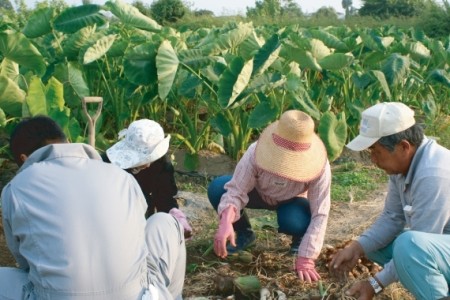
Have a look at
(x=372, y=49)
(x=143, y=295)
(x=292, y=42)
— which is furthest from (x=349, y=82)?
(x=143, y=295)

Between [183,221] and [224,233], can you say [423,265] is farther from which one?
[183,221]

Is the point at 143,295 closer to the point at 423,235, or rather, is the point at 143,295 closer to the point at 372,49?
the point at 423,235

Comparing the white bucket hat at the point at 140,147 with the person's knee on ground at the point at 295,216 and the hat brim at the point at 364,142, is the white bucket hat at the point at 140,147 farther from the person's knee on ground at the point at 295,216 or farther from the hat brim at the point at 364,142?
the hat brim at the point at 364,142

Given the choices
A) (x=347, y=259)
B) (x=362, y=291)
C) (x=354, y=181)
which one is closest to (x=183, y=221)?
(x=347, y=259)

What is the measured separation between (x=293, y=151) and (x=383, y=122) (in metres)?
0.49

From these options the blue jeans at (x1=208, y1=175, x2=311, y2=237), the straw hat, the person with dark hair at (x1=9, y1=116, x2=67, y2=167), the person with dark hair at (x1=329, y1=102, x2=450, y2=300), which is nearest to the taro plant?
the blue jeans at (x1=208, y1=175, x2=311, y2=237)

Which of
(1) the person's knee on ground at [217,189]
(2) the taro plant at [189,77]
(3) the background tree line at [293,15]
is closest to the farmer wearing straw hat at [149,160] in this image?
(1) the person's knee on ground at [217,189]

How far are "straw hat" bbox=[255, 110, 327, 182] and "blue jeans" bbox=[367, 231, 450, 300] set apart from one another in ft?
1.89

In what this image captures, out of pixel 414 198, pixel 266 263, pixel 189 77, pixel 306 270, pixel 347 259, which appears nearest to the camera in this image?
pixel 414 198

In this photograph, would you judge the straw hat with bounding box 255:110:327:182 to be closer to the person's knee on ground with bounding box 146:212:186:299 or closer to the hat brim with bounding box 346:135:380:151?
the hat brim with bounding box 346:135:380:151

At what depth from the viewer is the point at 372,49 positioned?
585 cm

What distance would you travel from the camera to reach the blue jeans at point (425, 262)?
2221 millimetres

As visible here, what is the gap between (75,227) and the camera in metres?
1.82

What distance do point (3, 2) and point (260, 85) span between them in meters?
28.3
